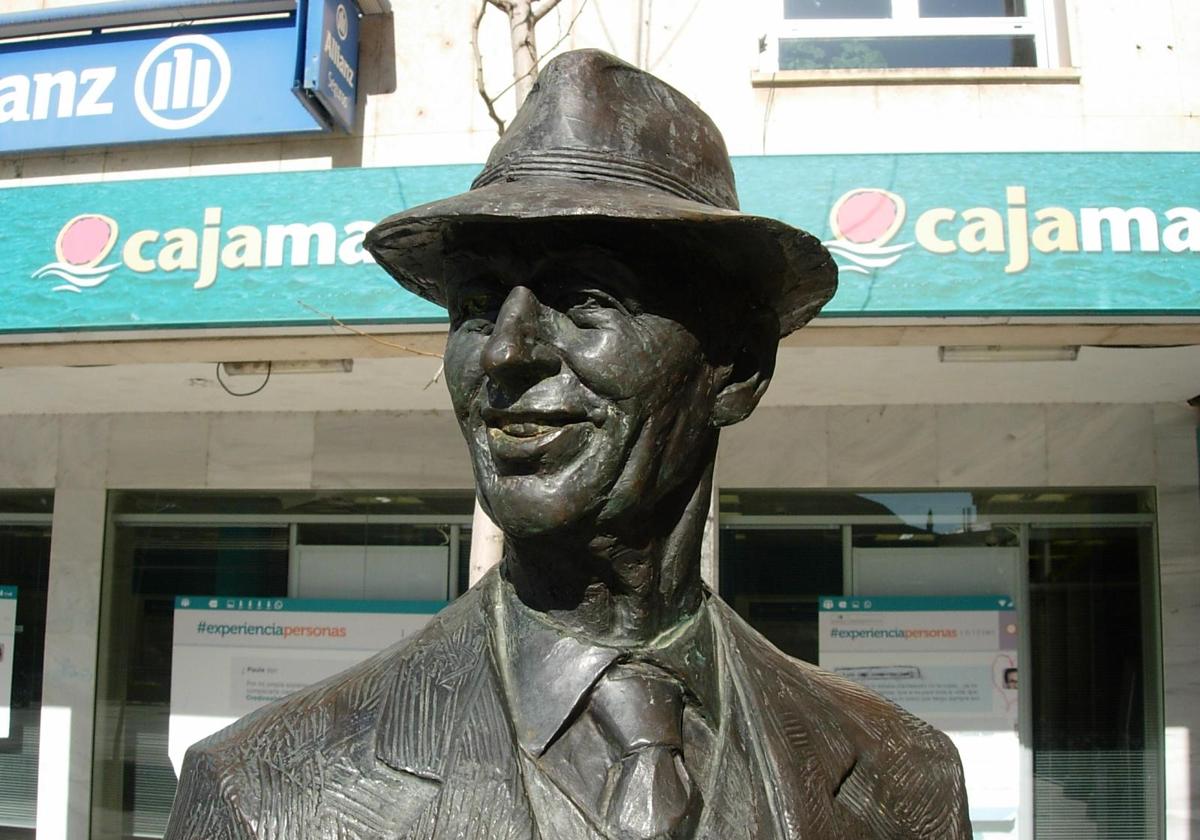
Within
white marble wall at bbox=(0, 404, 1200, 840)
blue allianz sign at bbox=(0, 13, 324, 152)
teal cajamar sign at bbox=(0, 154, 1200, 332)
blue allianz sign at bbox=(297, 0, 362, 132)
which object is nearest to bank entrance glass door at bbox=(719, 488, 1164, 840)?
white marble wall at bbox=(0, 404, 1200, 840)

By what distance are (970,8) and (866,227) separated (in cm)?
251

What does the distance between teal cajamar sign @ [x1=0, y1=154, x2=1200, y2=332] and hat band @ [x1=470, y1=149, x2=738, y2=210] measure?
3.23 metres

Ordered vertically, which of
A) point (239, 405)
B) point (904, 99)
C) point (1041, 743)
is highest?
point (904, 99)

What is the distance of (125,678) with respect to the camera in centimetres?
709

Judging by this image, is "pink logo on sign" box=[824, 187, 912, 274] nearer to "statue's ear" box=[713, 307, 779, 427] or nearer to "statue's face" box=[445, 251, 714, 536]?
"statue's ear" box=[713, 307, 779, 427]

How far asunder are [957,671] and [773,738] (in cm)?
521

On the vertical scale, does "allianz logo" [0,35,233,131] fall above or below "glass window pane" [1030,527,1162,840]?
above

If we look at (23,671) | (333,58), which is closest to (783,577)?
(333,58)

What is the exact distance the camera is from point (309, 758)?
148 cm

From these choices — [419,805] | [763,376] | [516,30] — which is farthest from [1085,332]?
[419,805]

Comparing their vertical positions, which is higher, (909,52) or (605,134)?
(909,52)

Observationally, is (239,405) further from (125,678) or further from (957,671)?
(957,671)

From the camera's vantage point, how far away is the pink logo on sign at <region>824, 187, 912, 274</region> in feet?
16.0

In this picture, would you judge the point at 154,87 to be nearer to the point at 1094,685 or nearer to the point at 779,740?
the point at 779,740
